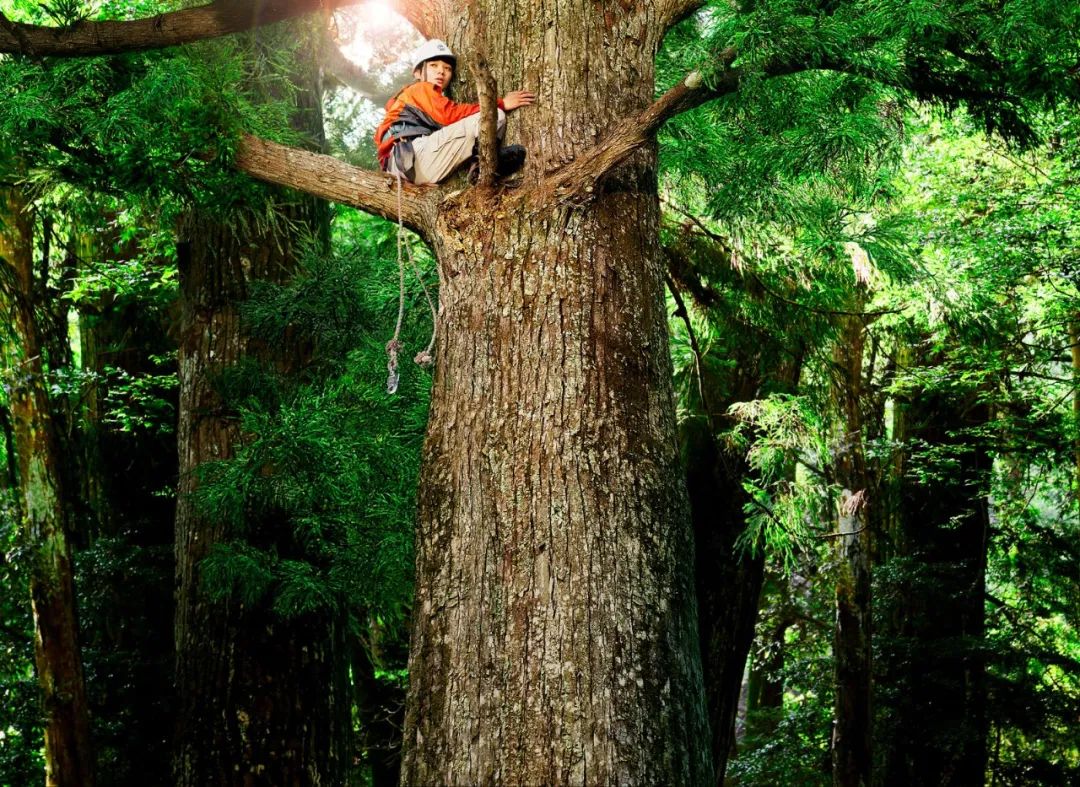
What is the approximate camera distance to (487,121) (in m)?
3.21

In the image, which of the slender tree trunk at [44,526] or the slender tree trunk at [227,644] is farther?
the slender tree trunk at [44,526]

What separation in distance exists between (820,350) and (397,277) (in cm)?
352

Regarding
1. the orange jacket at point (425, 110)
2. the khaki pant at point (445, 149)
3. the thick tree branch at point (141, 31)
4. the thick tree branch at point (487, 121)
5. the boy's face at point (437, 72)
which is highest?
the thick tree branch at point (141, 31)

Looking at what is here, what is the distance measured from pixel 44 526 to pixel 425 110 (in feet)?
20.3

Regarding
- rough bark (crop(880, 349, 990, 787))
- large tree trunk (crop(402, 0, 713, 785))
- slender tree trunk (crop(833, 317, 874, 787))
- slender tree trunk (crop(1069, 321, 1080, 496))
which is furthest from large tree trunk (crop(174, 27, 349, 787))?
rough bark (crop(880, 349, 990, 787))

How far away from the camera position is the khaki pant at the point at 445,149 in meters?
3.64

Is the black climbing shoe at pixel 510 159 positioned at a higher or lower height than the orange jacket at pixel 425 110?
lower

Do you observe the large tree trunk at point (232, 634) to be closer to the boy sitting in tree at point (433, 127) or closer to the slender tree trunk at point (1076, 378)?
the boy sitting in tree at point (433, 127)

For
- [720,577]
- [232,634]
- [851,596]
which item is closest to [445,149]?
[232,634]

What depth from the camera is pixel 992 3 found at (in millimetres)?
3607

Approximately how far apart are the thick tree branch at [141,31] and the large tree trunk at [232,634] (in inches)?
96.7

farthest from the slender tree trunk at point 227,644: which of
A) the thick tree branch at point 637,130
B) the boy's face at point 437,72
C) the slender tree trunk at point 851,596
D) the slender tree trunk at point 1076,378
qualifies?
the slender tree trunk at point 1076,378

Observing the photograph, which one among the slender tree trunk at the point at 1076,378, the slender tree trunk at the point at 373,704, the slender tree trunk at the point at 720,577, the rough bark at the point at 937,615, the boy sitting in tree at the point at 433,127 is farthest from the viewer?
the slender tree trunk at the point at 373,704

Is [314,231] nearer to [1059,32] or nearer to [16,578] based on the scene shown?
[1059,32]
